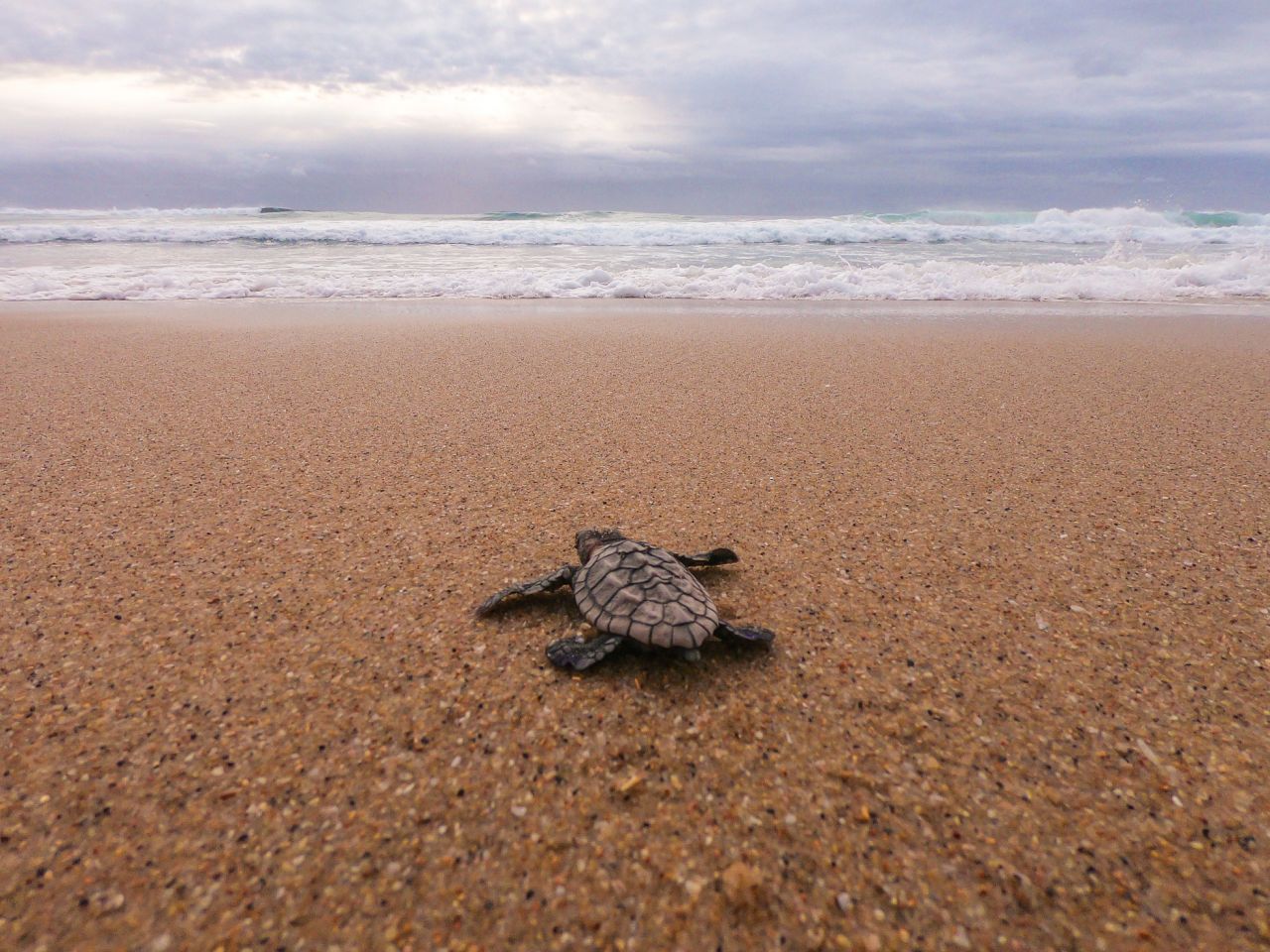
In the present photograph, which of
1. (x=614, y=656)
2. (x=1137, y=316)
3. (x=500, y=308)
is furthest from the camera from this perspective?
(x=500, y=308)

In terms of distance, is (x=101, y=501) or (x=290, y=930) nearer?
(x=290, y=930)

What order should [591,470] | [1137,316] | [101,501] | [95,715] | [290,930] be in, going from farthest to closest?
[1137,316]
[591,470]
[101,501]
[95,715]
[290,930]

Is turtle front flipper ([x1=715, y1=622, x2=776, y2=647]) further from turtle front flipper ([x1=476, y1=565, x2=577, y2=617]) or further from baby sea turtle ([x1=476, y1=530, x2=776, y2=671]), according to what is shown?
turtle front flipper ([x1=476, y1=565, x2=577, y2=617])

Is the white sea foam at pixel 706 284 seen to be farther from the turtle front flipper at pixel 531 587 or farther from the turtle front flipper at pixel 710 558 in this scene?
the turtle front flipper at pixel 531 587

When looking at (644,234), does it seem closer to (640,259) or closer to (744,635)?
(640,259)

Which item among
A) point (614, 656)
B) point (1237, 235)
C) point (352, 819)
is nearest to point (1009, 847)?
point (614, 656)

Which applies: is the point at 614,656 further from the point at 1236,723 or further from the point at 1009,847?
the point at 1236,723

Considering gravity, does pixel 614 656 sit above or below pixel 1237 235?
below

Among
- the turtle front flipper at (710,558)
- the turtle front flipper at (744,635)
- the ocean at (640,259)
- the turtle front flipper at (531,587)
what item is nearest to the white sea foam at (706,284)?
the ocean at (640,259)
